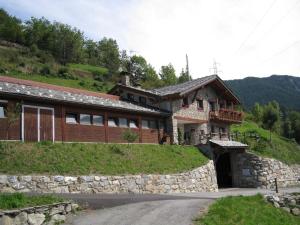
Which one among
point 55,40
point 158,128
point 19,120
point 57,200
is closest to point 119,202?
point 57,200

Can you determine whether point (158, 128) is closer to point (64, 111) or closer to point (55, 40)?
point (64, 111)

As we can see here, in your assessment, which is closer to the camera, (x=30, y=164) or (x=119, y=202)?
(x=119, y=202)

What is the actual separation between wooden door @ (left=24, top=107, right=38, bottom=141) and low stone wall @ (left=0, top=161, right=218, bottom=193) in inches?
225

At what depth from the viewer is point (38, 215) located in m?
12.9

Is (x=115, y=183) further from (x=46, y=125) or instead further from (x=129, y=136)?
(x=129, y=136)

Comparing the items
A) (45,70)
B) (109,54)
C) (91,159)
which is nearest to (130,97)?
(91,159)

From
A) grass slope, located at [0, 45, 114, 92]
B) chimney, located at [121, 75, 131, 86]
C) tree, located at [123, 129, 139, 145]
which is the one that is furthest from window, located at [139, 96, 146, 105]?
grass slope, located at [0, 45, 114, 92]

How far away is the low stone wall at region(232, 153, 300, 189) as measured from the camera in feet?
120

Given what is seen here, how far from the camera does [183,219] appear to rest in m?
14.2

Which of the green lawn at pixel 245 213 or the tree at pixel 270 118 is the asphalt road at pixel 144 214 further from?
the tree at pixel 270 118

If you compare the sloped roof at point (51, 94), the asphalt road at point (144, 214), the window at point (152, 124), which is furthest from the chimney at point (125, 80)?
the asphalt road at point (144, 214)

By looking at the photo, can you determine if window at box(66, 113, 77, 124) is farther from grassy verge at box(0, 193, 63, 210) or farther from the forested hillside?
the forested hillside

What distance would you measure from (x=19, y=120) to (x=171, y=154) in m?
11.5

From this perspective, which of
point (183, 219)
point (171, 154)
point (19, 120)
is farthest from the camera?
point (171, 154)
